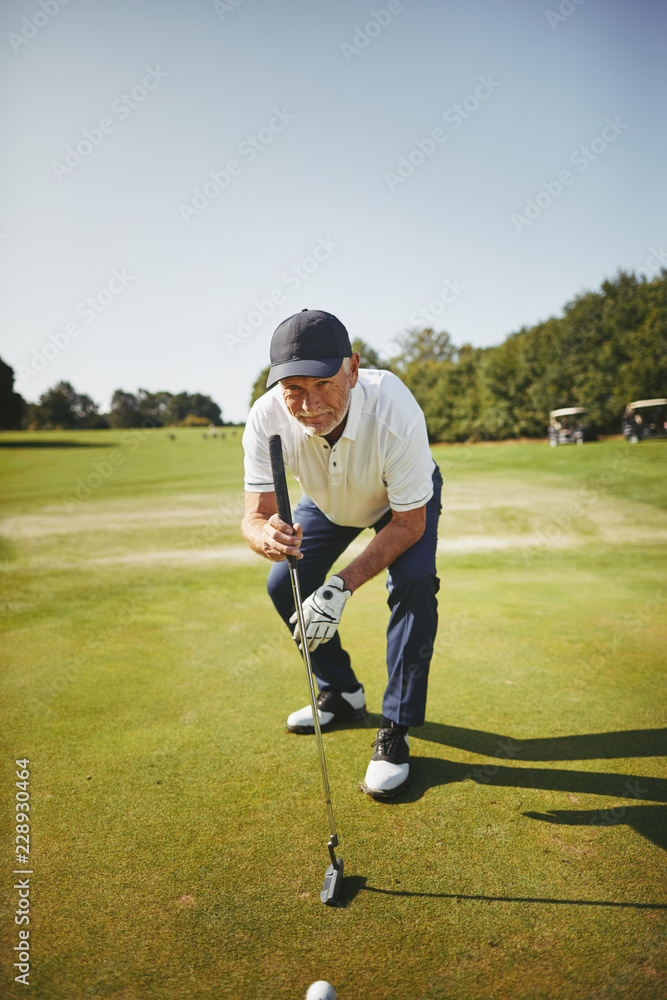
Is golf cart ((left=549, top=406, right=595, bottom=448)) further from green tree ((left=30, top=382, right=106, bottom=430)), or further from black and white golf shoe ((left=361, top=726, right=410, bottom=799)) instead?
green tree ((left=30, top=382, right=106, bottom=430))

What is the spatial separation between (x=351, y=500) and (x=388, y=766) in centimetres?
129

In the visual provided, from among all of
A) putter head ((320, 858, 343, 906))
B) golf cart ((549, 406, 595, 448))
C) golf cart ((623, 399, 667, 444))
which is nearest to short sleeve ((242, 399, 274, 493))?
putter head ((320, 858, 343, 906))

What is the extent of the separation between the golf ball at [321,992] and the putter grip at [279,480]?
5.08 ft

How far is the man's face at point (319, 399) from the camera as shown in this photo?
8.89ft

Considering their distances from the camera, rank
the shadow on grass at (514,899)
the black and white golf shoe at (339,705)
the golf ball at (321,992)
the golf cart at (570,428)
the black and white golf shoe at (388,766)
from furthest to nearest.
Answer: the golf cart at (570,428) < the black and white golf shoe at (339,705) < the black and white golf shoe at (388,766) < the shadow on grass at (514,899) < the golf ball at (321,992)

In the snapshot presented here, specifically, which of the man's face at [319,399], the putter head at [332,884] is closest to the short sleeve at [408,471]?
the man's face at [319,399]

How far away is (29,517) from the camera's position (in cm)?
1377

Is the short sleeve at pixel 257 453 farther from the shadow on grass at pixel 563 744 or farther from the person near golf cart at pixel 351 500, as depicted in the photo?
the shadow on grass at pixel 563 744

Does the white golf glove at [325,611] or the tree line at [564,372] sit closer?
the white golf glove at [325,611]

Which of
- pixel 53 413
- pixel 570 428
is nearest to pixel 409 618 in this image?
pixel 570 428

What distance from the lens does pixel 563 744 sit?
2.92 meters

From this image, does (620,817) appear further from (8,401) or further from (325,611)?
(8,401)

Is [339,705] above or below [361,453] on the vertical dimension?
below

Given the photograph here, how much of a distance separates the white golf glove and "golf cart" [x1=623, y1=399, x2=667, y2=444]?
1179 inches
